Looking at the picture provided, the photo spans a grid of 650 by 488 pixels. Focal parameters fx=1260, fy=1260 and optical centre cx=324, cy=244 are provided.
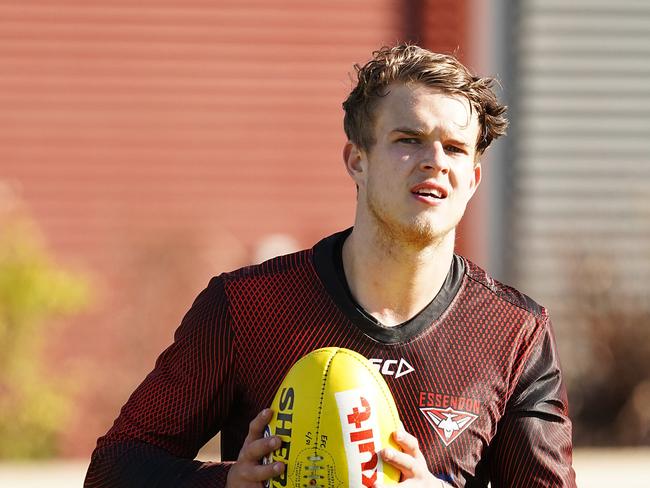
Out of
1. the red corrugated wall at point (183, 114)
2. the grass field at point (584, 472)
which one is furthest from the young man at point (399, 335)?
the red corrugated wall at point (183, 114)

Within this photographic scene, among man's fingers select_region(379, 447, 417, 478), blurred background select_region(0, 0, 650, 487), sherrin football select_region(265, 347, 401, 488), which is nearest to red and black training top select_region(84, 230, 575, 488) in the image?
sherrin football select_region(265, 347, 401, 488)

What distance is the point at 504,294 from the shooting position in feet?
11.8

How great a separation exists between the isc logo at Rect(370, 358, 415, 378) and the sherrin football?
4.4 inches

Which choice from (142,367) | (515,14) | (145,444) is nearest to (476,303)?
(145,444)

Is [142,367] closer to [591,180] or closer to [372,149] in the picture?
[591,180]

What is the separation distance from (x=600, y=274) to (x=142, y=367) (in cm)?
351

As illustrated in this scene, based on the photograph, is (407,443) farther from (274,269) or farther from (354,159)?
(354,159)

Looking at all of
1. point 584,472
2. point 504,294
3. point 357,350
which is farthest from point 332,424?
point 584,472

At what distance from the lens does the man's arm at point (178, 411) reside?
3326 millimetres

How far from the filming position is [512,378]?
3.44m

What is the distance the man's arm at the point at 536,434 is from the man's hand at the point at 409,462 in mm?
383

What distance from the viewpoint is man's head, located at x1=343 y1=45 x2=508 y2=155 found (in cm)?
339

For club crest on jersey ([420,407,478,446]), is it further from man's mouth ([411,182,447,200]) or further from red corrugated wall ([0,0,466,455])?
red corrugated wall ([0,0,466,455])

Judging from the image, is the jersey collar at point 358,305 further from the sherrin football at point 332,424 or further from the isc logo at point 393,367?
the sherrin football at point 332,424
